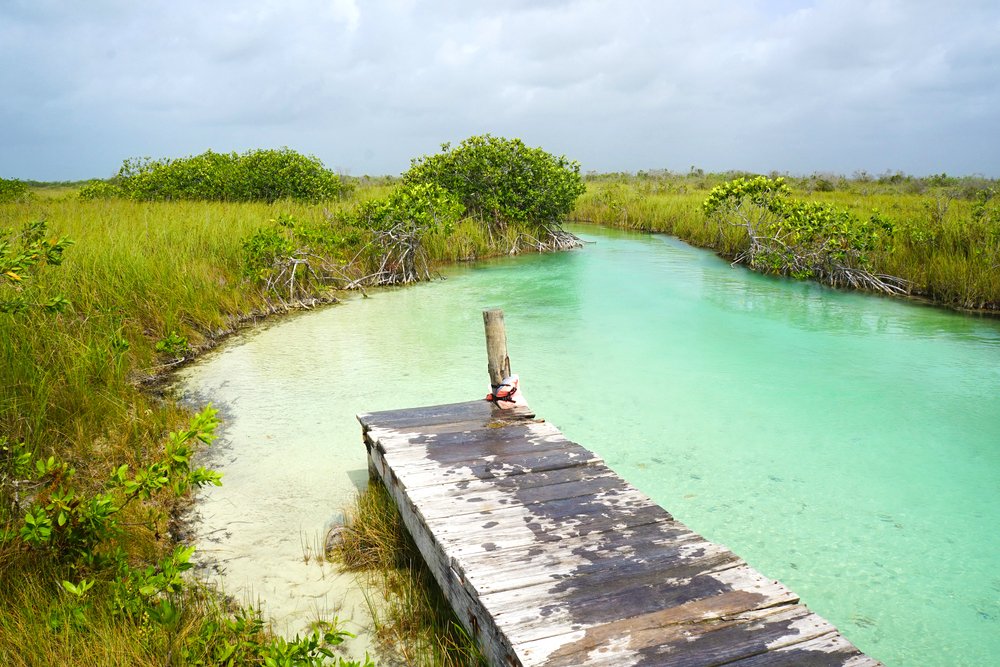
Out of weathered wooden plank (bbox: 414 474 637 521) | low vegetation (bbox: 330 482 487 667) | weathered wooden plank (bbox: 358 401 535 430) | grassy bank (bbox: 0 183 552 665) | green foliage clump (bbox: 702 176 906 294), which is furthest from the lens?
green foliage clump (bbox: 702 176 906 294)

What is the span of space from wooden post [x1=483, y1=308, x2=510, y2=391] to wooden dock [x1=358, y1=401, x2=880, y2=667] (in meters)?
0.76

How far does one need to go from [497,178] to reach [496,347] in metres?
10.3

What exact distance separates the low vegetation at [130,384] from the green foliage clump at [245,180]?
1592 millimetres

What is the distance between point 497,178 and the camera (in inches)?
551

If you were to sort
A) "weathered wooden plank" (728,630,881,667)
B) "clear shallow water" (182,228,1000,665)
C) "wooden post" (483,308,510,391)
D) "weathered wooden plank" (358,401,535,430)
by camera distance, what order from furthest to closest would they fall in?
"wooden post" (483,308,510,391) → "weathered wooden plank" (358,401,535,430) → "clear shallow water" (182,228,1000,665) → "weathered wooden plank" (728,630,881,667)

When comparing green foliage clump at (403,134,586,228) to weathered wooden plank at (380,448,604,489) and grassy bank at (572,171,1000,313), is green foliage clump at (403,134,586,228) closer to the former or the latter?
grassy bank at (572,171,1000,313)

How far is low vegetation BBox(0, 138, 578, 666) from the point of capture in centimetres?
230

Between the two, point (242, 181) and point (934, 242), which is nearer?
point (934, 242)

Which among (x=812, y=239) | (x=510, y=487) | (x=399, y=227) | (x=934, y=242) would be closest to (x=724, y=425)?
(x=510, y=487)

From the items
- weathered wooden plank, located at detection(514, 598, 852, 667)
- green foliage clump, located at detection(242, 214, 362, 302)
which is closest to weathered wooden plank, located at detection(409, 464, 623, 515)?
weathered wooden plank, located at detection(514, 598, 852, 667)

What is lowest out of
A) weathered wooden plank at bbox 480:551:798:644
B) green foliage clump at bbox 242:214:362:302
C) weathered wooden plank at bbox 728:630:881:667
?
weathered wooden plank at bbox 728:630:881:667

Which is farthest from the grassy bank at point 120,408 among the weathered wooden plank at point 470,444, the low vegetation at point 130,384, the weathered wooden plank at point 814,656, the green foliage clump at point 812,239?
the green foliage clump at point 812,239

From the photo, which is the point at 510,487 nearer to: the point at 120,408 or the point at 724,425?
the point at 724,425

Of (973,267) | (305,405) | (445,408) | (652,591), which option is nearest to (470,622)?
(652,591)
